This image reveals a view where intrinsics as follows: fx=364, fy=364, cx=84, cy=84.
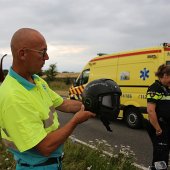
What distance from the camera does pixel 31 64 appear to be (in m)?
2.50

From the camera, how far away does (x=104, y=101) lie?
2.60 metres

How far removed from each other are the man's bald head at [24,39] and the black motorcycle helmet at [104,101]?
21.9 inches

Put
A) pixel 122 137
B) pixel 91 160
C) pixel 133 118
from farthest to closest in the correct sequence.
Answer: pixel 133 118, pixel 122 137, pixel 91 160

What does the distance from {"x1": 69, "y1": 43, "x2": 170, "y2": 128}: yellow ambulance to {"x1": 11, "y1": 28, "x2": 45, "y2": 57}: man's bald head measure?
768 centimetres

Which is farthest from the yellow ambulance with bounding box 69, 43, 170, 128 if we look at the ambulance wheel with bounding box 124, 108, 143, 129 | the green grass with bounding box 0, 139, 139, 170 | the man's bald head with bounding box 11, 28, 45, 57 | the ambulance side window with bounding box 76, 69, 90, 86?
the man's bald head with bounding box 11, 28, 45, 57

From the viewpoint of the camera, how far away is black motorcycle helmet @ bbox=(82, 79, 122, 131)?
8.50ft

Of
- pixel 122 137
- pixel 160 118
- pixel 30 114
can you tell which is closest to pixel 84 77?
pixel 122 137

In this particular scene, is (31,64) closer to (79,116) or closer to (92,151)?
(79,116)

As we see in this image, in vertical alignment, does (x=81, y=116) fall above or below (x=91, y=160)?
above

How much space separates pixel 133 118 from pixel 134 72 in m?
1.39

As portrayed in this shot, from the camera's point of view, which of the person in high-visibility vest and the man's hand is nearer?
the man's hand

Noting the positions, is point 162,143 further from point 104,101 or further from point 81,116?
point 81,116

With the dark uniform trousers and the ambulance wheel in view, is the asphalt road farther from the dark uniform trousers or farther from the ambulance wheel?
the dark uniform trousers

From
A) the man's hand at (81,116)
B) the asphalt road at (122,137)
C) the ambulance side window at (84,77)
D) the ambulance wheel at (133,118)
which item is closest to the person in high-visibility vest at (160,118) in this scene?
the asphalt road at (122,137)
